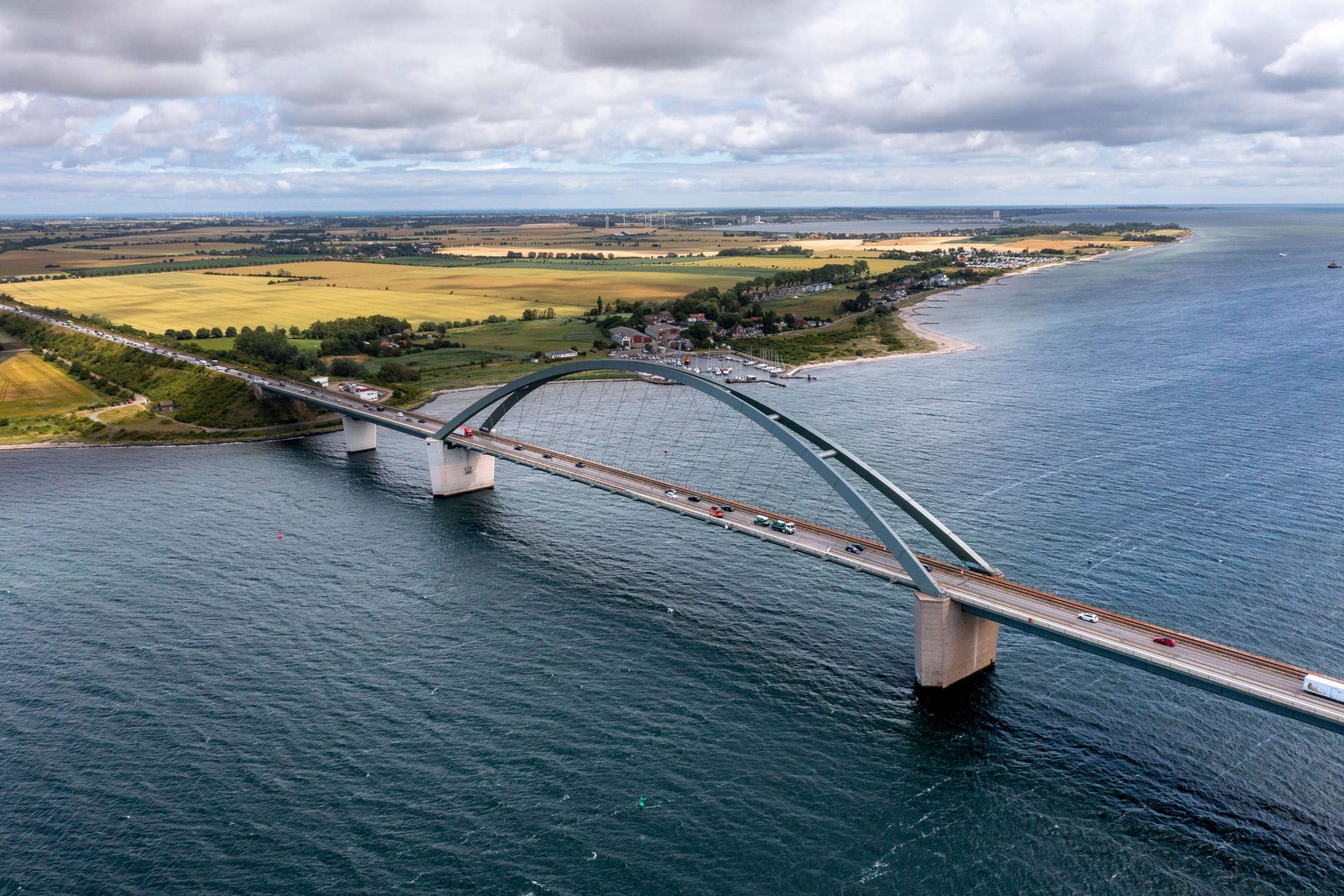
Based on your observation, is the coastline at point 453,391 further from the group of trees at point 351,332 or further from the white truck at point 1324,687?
the white truck at point 1324,687

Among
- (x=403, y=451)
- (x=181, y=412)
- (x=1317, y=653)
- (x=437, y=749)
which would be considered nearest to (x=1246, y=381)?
(x=1317, y=653)

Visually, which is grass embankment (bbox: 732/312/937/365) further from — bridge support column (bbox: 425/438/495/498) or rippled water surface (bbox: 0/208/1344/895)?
bridge support column (bbox: 425/438/495/498)

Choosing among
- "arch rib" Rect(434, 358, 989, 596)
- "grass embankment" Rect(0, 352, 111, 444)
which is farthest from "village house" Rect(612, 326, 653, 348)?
"arch rib" Rect(434, 358, 989, 596)

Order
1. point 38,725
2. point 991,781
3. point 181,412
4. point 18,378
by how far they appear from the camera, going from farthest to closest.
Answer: point 18,378, point 181,412, point 38,725, point 991,781

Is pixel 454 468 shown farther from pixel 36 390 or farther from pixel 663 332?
pixel 663 332

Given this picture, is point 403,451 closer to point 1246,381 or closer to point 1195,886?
point 1195,886

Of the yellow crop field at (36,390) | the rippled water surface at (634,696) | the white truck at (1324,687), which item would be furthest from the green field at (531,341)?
the white truck at (1324,687)
